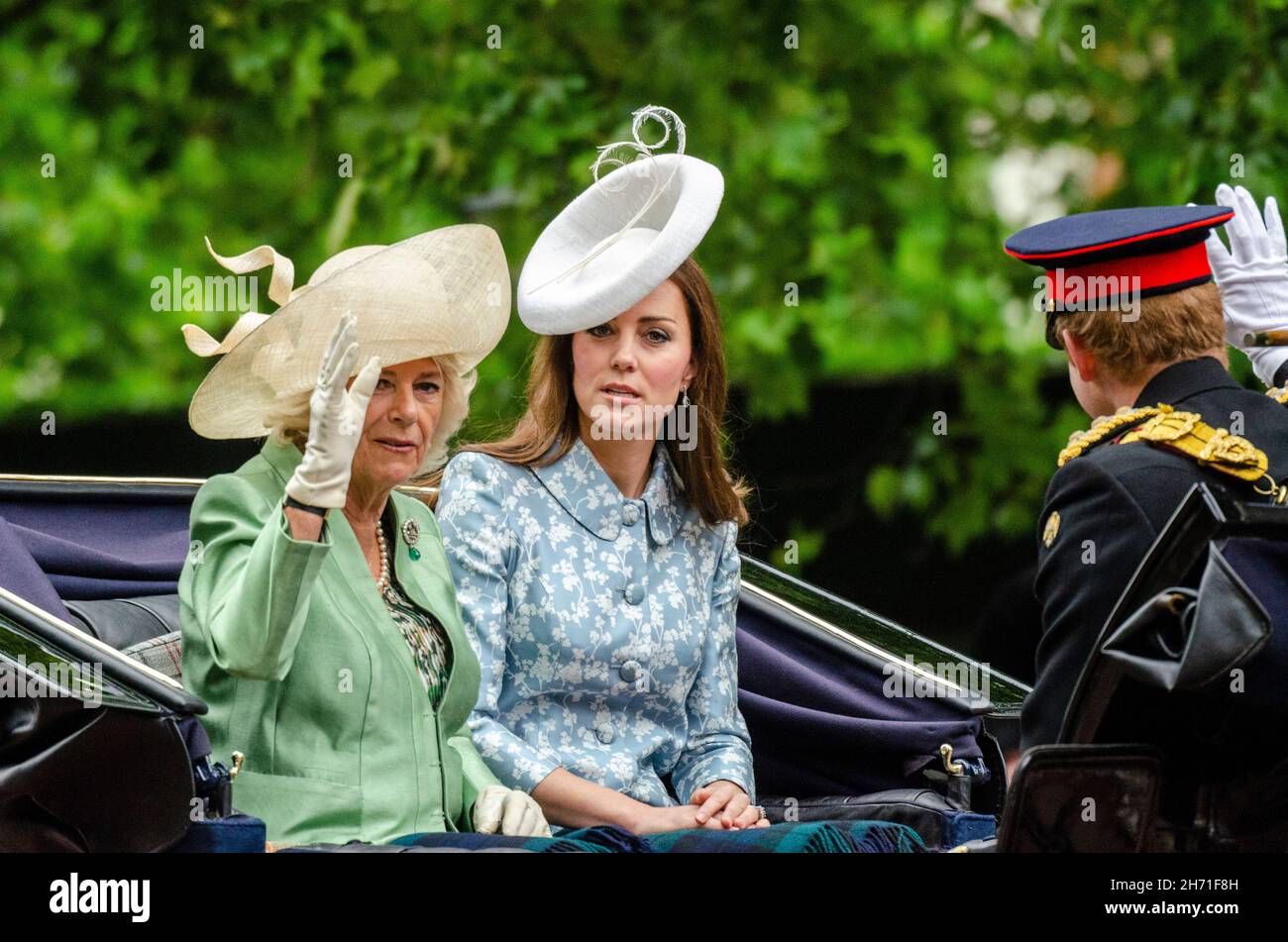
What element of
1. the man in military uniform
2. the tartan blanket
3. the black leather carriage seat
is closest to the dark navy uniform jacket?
the man in military uniform

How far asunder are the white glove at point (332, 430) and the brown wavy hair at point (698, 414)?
802 mm

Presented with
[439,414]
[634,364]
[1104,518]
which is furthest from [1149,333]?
[439,414]

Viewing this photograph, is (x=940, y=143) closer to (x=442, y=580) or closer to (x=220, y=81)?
(x=220, y=81)

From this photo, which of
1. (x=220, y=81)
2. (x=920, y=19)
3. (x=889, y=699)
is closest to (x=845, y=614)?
(x=889, y=699)

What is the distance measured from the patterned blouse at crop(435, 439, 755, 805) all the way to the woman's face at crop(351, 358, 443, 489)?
0.97 feet

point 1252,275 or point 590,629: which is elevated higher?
point 1252,275

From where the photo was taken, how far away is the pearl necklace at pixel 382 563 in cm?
301

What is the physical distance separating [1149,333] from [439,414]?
1091 mm

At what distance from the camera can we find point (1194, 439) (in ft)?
8.94

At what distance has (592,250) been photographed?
336 cm

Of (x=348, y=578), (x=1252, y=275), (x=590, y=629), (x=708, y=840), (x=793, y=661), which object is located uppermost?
(x=1252, y=275)

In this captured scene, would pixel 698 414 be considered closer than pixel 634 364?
No

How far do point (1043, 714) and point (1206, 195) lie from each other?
11.8 feet

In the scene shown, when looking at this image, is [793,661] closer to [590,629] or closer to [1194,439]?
[590,629]
